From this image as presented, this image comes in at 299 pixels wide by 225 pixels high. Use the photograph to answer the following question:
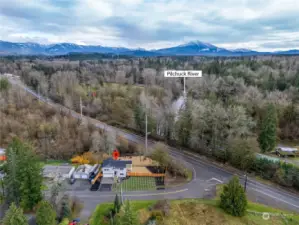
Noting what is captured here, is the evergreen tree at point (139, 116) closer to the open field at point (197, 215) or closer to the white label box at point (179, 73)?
the white label box at point (179, 73)

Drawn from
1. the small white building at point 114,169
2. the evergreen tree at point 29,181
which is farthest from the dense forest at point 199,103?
the evergreen tree at point 29,181

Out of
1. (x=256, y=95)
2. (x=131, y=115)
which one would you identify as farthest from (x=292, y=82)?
(x=131, y=115)

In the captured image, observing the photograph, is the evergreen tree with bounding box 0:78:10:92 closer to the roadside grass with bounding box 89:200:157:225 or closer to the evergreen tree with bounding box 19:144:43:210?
the evergreen tree with bounding box 19:144:43:210

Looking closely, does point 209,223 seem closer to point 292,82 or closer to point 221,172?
point 221,172

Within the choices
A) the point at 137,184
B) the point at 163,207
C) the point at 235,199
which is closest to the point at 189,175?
the point at 137,184

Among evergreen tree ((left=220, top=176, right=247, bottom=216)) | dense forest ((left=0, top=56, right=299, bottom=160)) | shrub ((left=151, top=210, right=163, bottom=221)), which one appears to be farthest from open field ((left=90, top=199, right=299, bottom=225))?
dense forest ((left=0, top=56, right=299, bottom=160))
